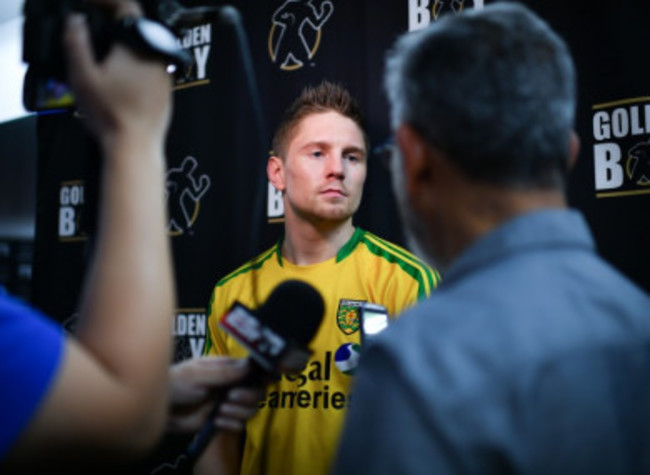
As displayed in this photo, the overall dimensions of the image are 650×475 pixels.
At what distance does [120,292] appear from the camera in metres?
0.52

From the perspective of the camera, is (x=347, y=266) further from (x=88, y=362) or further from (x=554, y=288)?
(x=88, y=362)

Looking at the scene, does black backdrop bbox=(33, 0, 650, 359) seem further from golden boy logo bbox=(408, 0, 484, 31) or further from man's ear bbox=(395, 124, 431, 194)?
man's ear bbox=(395, 124, 431, 194)

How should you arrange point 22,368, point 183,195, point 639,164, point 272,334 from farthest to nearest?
1. point 183,195
2. point 639,164
3. point 272,334
4. point 22,368

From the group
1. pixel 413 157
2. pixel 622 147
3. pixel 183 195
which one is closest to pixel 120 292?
pixel 413 157

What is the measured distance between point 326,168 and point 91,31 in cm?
118

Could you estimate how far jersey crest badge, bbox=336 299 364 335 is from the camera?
163 cm

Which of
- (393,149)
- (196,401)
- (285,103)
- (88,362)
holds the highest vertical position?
(285,103)

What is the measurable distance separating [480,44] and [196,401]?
2.06ft

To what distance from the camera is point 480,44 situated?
2.16ft

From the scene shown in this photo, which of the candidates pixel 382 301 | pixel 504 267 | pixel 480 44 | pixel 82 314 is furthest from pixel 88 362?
pixel 382 301

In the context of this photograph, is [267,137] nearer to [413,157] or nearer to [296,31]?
[296,31]

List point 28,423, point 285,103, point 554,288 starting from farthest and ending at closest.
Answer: point 285,103, point 554,288, point 28,423

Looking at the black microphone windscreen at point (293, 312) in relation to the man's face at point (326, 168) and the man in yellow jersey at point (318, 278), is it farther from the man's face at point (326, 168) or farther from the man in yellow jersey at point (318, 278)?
the man's face at point (326, 168)

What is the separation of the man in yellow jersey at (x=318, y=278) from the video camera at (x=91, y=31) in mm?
967
